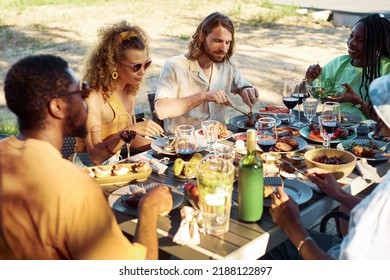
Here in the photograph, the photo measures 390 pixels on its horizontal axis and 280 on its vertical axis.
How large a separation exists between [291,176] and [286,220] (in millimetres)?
557

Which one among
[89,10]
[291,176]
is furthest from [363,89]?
[89,10]

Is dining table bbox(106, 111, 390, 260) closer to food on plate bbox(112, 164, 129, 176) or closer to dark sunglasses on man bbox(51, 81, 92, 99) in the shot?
food on plate bbox(112, 164, 129, 176)

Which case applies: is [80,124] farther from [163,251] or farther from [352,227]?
[352,227]

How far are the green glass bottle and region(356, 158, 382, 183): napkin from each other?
779mm

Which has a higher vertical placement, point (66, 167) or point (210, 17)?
point (210, 17)

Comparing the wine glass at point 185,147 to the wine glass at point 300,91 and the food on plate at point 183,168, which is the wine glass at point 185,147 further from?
the wine glass at point 300,91

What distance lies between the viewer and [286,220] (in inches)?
89.5

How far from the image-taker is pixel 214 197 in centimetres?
219

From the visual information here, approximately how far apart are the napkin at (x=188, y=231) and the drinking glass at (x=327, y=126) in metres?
1.24

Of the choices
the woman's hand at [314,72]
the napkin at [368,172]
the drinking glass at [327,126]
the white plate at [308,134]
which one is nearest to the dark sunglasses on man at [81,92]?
the napkin at [368,172]

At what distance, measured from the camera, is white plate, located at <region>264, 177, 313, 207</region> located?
248cm

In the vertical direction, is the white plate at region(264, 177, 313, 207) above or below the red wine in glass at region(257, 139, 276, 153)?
below

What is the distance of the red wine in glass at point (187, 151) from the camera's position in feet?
9.41

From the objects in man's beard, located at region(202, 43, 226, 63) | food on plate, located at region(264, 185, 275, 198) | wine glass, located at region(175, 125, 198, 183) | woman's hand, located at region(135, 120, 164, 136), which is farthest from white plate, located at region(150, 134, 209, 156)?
man's beard, located at region(202, 43, 226, 63)
